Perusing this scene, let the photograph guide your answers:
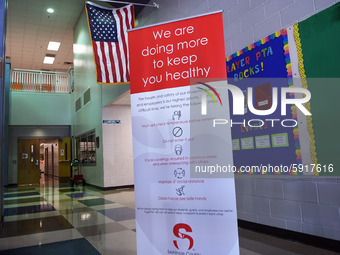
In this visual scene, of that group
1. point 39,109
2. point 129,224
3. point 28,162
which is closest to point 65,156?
point 28,162

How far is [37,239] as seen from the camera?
3354 millimetres

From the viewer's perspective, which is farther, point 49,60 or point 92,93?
point 49,60

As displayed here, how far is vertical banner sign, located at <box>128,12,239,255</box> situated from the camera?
6.16 feet

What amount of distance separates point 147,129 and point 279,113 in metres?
1.61

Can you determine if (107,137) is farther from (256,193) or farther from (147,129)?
(147,129)

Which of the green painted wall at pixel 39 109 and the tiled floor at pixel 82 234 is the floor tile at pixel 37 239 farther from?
the green painted wall at pixel 39 109

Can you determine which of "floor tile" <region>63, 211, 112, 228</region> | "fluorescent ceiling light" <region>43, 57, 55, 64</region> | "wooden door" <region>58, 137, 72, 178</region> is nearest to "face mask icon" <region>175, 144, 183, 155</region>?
"floor tile" <region>63, 211, 112, 228</region>

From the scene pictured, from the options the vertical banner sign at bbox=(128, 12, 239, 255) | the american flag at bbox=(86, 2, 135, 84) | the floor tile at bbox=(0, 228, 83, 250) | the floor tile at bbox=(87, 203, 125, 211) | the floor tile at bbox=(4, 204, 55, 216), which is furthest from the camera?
the floor tile at bbox=(87, 203, 125, 211)

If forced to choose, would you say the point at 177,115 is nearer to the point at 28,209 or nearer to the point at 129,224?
the point at 129,224

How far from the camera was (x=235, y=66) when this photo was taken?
11.5ft

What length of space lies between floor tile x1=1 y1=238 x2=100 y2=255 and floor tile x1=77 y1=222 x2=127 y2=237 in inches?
14.1

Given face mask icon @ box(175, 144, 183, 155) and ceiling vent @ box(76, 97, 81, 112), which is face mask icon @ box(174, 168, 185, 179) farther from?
ceiling vent @ box(76, 97, 81, 112)

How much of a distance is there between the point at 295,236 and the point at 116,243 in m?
1.95

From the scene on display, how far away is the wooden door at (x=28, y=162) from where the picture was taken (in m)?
12.3
